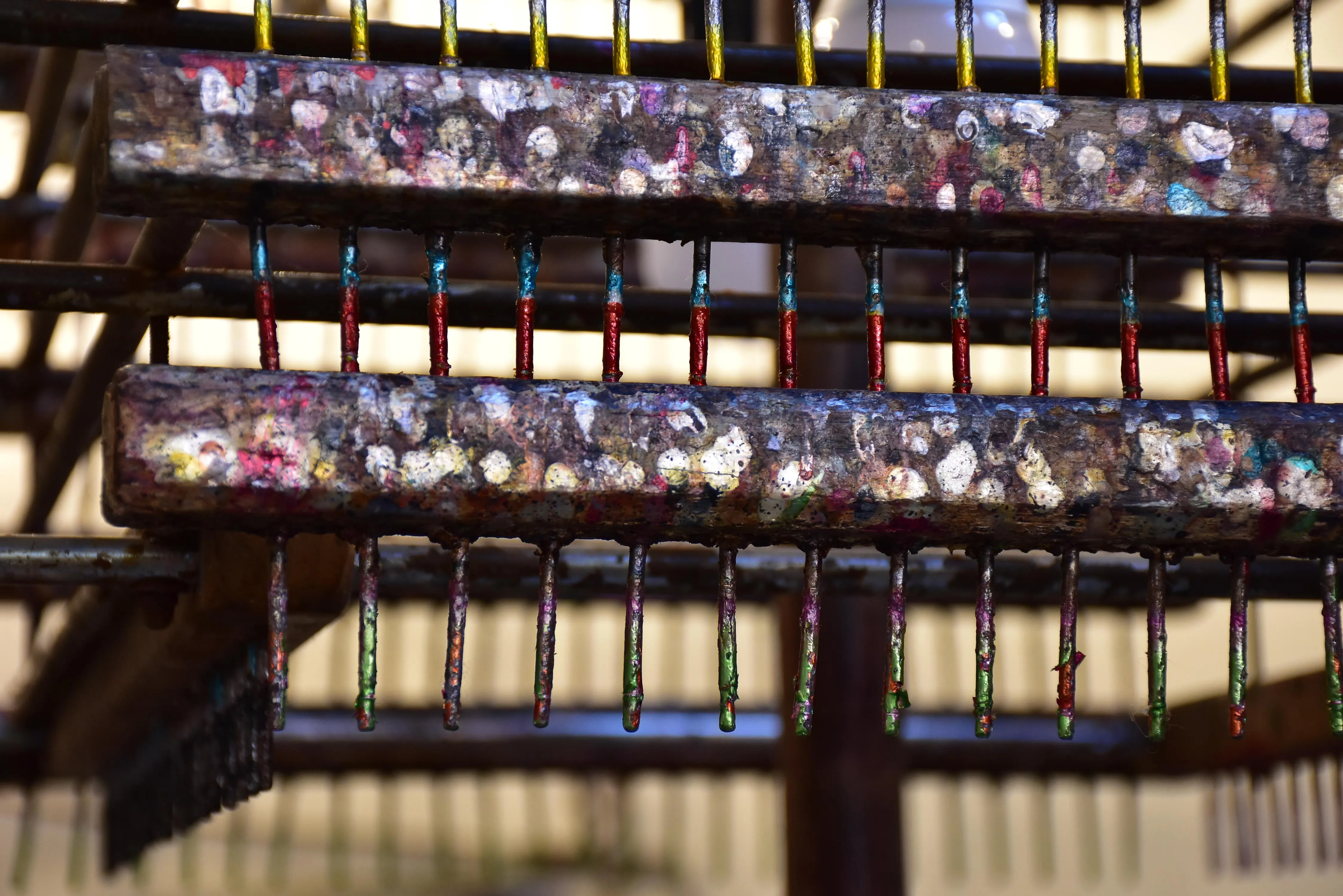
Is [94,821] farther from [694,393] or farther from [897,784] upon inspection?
[694,393]

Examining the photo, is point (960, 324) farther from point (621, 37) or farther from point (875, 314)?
point (621, 37)

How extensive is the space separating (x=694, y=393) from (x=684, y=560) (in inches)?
32.9

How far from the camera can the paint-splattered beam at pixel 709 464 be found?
111cm

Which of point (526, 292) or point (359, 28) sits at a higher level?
point (359, 28)

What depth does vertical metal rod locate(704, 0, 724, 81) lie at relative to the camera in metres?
1.24

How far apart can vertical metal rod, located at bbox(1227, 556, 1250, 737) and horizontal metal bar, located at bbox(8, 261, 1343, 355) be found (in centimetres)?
46

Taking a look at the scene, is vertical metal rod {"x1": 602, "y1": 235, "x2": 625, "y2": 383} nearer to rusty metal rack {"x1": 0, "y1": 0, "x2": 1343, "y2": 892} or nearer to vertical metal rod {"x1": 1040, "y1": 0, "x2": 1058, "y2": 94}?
rusty metal rack {"x1": 0, "y1": 0, "x2": 1343, "y2": 892}

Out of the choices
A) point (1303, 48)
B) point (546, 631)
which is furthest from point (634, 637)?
point (1303, 48)

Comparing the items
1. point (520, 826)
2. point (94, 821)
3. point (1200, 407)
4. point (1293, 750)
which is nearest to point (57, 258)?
point (1200, 407)

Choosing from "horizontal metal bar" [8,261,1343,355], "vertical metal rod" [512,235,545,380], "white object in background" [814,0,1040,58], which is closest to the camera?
"vertical metal rod" [512,235,545,380]

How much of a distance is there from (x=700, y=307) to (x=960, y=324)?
0.75 ft

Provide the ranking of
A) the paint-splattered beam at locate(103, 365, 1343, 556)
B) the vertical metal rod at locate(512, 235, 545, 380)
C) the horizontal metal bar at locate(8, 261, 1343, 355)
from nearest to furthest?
the paint-splattered beam at locate(103, 365, 1343, 556) < the vertical metal rod at locate(512, 235, 545, 380) < the horizontal metal bar at locate(8, 261, 1343, 355)

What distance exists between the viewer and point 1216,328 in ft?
4.37

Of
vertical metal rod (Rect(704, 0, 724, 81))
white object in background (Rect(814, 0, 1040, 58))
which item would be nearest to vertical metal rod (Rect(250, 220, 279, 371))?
vertical metal rod (Rect(704, 0, 724, 81))
